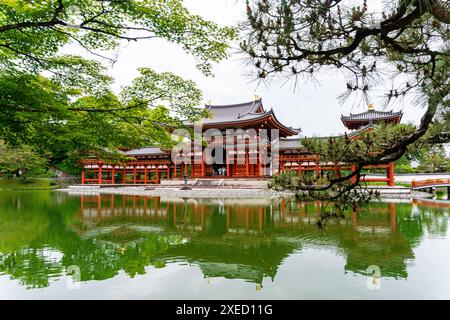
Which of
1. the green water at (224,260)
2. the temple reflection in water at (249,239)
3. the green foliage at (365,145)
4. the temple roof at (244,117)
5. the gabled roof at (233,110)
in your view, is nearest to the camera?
the green foliage at (365,145)

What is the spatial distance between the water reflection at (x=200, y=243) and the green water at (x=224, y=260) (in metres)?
0.02

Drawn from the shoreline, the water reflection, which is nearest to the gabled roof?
the shoreline

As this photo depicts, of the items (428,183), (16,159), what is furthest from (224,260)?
(16,159)

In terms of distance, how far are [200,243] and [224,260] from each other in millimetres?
1334

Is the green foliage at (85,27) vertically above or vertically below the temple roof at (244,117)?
below

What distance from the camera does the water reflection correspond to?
450 centimetres

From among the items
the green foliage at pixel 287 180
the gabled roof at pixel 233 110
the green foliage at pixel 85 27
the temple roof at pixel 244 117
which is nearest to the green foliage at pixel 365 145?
the green foliage at pixel 287 180

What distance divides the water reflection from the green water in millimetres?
19

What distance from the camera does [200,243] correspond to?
20.5ft

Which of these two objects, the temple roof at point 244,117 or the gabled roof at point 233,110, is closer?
the temple roof at point 244,117

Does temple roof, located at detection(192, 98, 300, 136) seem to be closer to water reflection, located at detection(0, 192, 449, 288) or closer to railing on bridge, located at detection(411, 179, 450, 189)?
railing on bridge, located at detection(411, 179, 450, 189)

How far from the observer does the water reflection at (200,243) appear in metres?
4.50

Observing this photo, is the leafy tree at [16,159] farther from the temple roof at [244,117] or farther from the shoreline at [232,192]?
the temple roof at [244,117]
